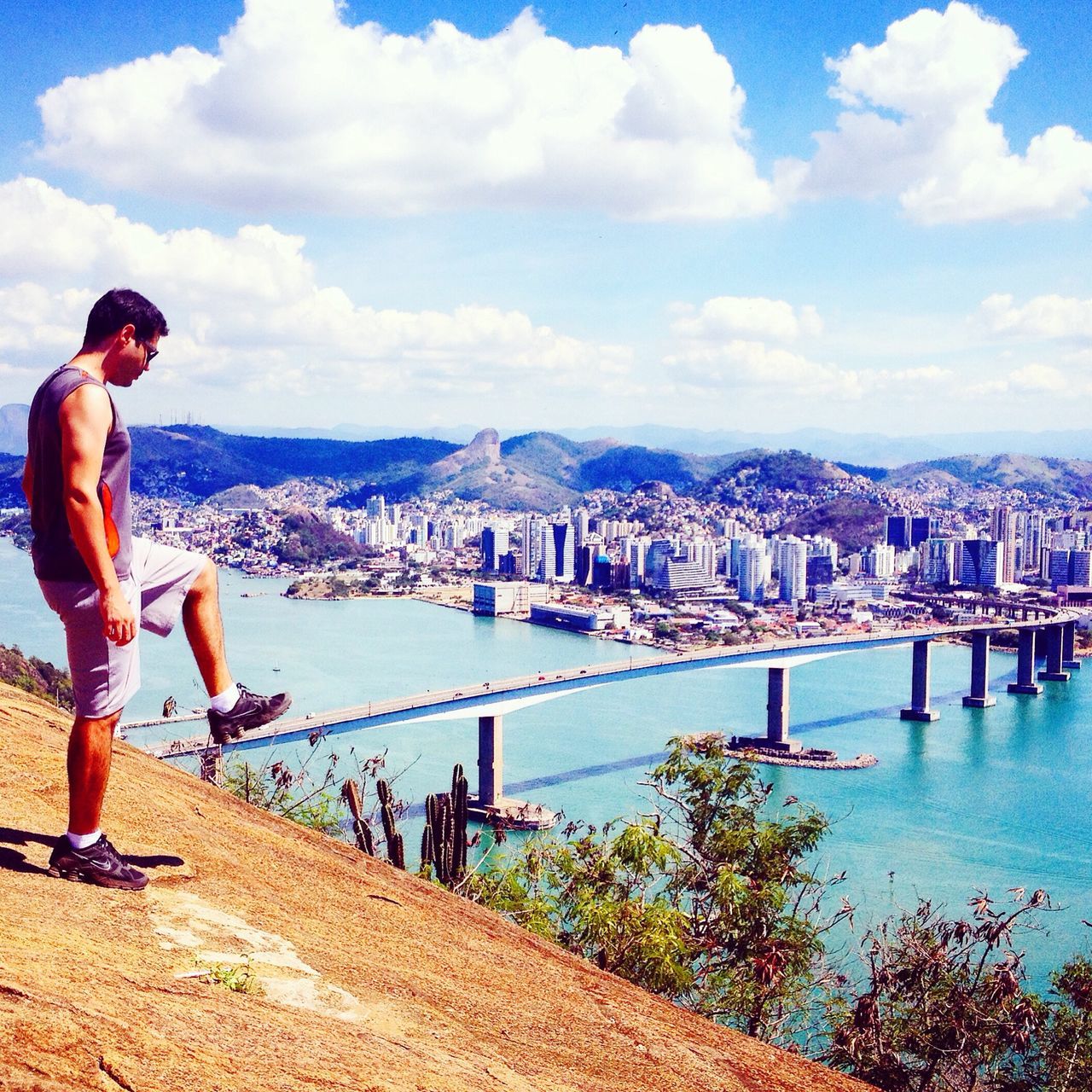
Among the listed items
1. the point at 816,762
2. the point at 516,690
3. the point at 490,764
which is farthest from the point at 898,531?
the point at 490,764

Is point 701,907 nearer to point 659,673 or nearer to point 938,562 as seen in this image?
point 659,673

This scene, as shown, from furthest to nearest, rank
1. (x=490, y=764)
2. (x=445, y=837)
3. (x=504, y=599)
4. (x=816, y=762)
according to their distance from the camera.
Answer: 1. (x=504, y=599)
2. (x=816, y=762)
3. (x=490, y=764)
4. (x=445, y=837)

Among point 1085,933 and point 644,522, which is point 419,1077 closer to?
point 1085,933

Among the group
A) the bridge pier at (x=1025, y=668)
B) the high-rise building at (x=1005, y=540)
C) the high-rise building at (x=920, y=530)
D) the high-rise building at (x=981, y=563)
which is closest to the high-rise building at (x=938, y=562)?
the high-rise building at (x=981, y=563)

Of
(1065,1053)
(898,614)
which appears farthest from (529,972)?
(898,614)

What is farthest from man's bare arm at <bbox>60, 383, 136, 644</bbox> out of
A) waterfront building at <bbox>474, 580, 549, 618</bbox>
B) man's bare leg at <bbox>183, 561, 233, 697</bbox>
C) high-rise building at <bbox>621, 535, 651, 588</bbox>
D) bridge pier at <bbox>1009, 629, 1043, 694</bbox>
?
high-rise building at <bbox>621, 535, 651, 588</bbox>
